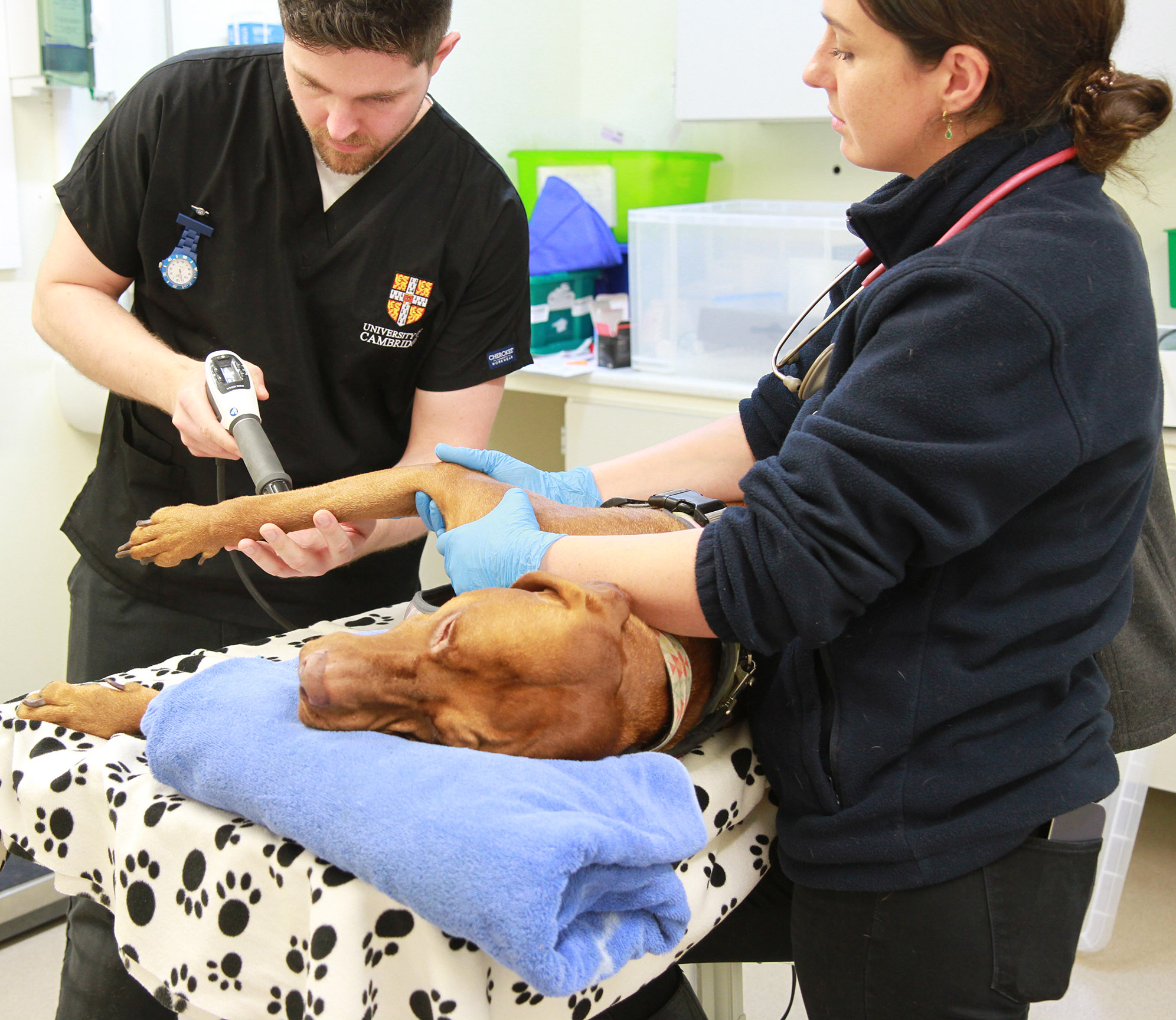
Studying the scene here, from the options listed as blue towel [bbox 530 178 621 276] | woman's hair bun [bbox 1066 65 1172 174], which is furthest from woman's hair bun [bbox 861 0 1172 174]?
blue towel [bbox 530 178 621 276]

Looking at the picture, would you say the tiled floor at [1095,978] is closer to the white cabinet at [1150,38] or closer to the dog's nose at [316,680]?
the dog's nose at [316,680]

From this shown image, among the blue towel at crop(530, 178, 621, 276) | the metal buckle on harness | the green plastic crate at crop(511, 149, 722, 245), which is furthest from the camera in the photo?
the green plastic crate at crop(511, 149, 722, 245)

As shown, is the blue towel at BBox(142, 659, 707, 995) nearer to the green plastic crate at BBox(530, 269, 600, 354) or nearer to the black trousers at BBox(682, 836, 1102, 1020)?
the black trousers at BBox(682, 836, 1102, 1020)

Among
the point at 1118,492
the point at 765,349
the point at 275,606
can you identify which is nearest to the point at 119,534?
the point at 275,606

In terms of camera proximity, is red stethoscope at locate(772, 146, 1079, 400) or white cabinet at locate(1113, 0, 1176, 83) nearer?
red stethoscope at locate(772, 146, 1079, 400)

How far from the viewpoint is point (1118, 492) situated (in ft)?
2.93

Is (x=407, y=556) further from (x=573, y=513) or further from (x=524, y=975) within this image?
(x=524, y=975)

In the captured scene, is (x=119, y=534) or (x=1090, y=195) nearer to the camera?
(x=1090, y=195)

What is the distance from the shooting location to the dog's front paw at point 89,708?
1054mm

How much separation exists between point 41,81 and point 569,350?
5.12ft

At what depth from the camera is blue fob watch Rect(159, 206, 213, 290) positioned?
1.56m

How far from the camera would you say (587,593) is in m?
0.95

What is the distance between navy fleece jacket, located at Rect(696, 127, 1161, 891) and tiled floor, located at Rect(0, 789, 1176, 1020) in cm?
139

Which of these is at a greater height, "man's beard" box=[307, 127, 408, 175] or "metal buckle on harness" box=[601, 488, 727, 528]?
"man's beard" box=[307, 127, 408, 175]
